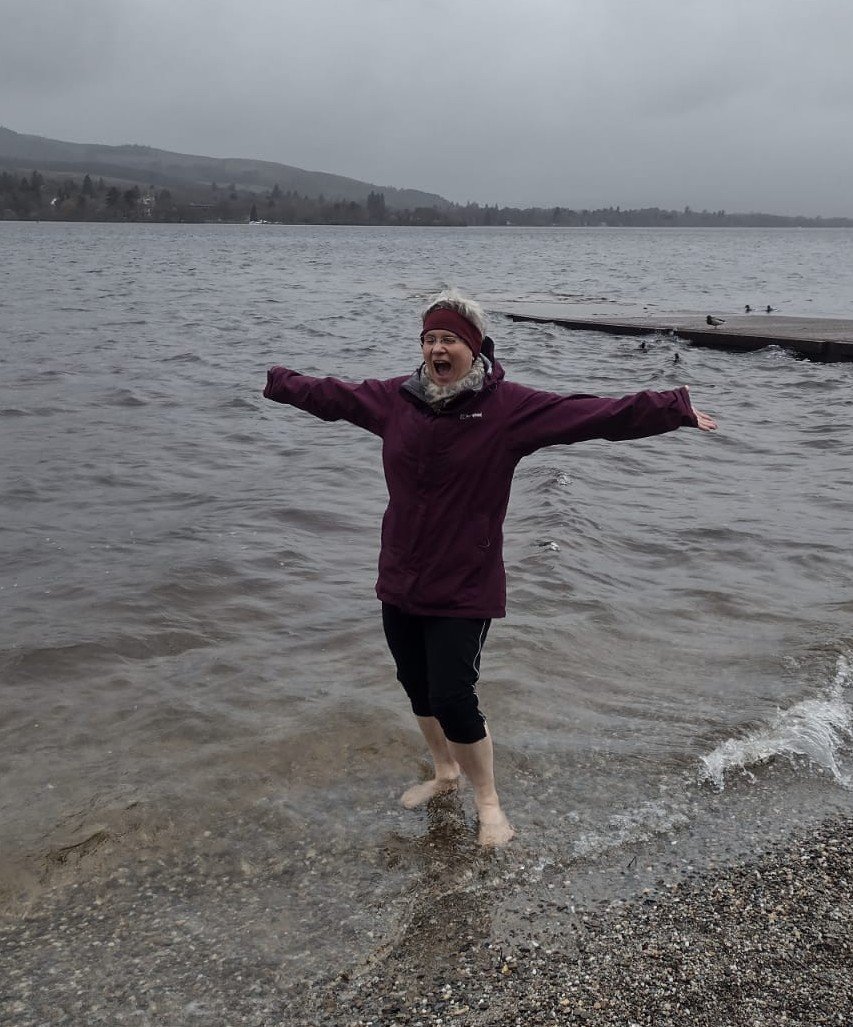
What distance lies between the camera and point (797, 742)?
5320mm

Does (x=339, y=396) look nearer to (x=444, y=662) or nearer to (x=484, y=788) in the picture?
(x=444, y=662)

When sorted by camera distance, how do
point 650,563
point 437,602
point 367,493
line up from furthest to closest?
point 367,493 → point 650,563 → point 437,602

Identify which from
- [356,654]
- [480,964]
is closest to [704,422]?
[480,964]

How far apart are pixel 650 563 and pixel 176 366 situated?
537 inches

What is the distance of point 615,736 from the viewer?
5449 mm

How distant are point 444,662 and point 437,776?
1.06 meters

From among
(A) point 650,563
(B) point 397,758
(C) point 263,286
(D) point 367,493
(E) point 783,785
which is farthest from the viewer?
(C) point 263,286

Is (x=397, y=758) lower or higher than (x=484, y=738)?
lower

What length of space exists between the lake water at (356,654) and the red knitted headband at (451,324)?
7.06ft

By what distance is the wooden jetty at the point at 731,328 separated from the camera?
2203cm

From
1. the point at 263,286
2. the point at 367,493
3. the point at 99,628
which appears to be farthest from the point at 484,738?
the point at 263,286

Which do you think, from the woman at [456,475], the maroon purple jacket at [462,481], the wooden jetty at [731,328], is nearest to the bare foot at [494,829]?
the woman at [456,475]

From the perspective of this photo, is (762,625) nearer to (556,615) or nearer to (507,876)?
(556,615)

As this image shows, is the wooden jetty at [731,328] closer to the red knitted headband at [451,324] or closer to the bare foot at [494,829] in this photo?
the bare foot at [494,829]
